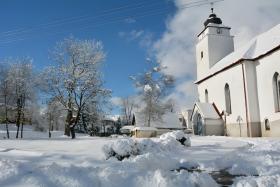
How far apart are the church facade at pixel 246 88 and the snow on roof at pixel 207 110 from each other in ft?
0.43

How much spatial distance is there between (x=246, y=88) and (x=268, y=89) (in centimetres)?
246

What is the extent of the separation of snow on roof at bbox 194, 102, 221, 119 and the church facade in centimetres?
13

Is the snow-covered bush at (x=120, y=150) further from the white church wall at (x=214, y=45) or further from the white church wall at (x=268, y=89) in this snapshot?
the white church wall at (x=214, y=45)

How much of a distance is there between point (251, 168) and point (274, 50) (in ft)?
71.6

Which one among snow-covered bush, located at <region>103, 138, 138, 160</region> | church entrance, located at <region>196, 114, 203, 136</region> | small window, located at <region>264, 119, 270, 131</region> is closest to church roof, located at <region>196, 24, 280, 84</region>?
small window, located at <region>264, 119, 270, 131</region>

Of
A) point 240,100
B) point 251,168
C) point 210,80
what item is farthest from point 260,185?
point 210,80

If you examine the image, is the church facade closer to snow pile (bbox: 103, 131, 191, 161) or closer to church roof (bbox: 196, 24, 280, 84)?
church roof (bbox: 196, 24, 280, 84)

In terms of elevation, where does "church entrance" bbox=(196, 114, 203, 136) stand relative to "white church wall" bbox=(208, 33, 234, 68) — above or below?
below

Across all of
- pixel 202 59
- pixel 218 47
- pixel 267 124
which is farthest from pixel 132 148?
pixel 202 59

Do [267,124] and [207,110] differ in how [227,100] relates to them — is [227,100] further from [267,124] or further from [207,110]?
[267,124]

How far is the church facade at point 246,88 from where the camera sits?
30297 millimetres

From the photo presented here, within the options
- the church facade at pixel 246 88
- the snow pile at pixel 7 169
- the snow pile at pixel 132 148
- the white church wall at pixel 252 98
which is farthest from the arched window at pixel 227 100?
the snow pile at pixel 7 169

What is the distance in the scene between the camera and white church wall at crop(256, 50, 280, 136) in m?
29.6

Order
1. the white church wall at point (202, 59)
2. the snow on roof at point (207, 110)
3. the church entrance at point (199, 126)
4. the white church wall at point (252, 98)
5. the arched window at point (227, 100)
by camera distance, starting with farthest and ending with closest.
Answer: the white church wall at point (202, 59), the church entrance at point (199, 126), the snow on roof at point (207, 110), the arched window at point (227, 100), the white church wall at point (252, 98)
